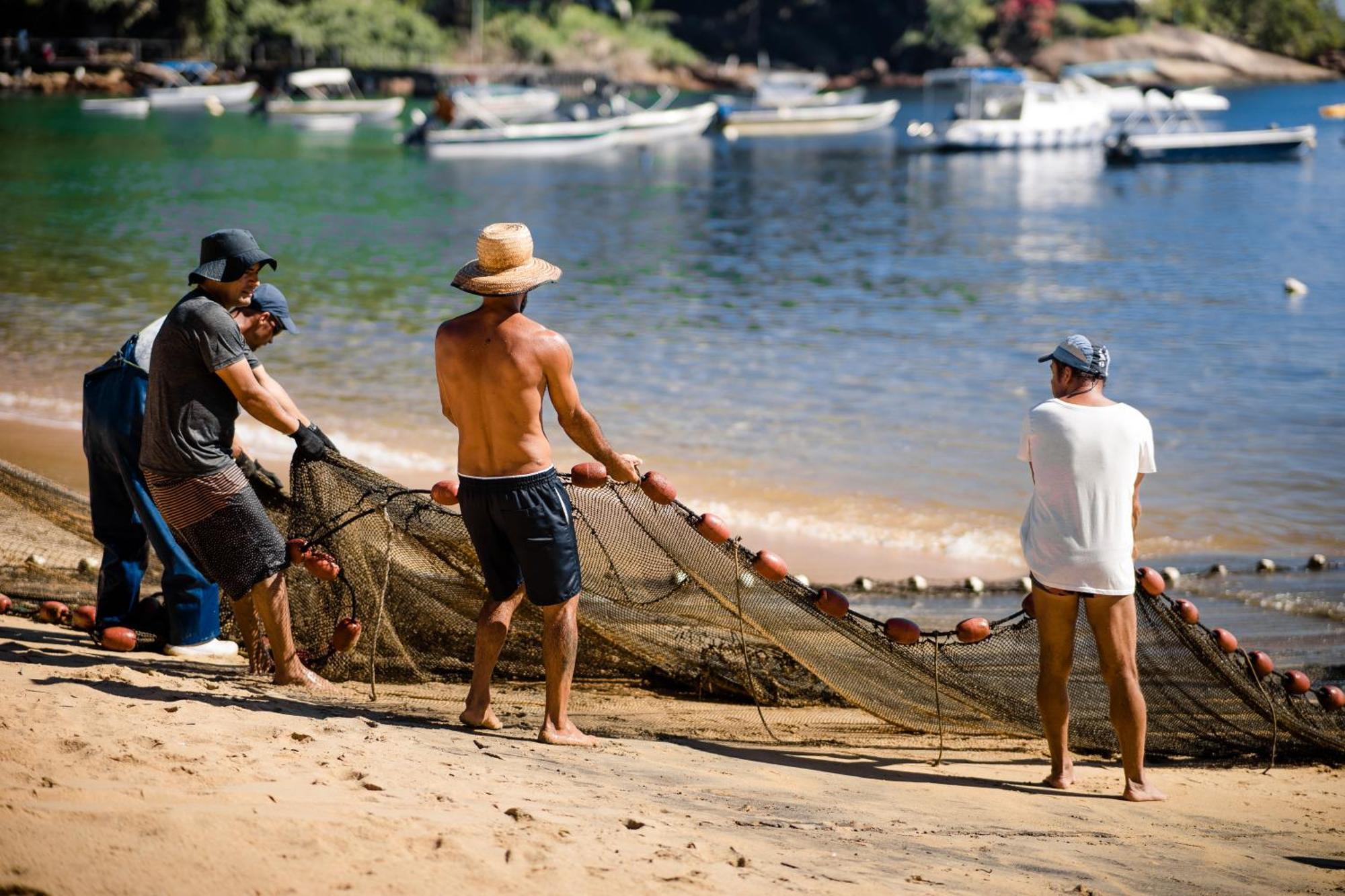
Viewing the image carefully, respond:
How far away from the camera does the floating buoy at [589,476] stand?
497 cm

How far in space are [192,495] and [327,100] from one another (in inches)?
2511

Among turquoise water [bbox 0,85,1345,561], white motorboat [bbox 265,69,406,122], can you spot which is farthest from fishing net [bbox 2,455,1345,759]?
white motorboat [bbox 265,69,406,122]

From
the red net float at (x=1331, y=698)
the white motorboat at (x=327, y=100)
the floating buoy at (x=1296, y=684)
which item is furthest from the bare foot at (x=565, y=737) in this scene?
the white motorboat at (x=327, y=100)

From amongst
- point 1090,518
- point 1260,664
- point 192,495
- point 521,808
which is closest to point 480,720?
point 521,808

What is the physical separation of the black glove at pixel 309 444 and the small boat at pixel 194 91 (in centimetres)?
6309

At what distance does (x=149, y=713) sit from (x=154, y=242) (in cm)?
2294

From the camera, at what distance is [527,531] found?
176 inches

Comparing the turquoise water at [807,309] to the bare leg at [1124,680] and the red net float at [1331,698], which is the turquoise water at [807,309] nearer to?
the red net float at [1331,698]

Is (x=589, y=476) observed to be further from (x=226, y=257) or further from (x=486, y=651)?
(x=226, y=257)

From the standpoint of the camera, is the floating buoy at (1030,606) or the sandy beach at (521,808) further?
the floating buoy at (1030,606)

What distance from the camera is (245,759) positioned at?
392cm

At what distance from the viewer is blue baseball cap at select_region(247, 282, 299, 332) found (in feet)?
16.6

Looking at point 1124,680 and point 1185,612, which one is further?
point 1185,612

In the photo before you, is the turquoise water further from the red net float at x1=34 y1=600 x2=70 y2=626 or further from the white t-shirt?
the red net float at x1=34 y1=600 x2=70 y2=626
